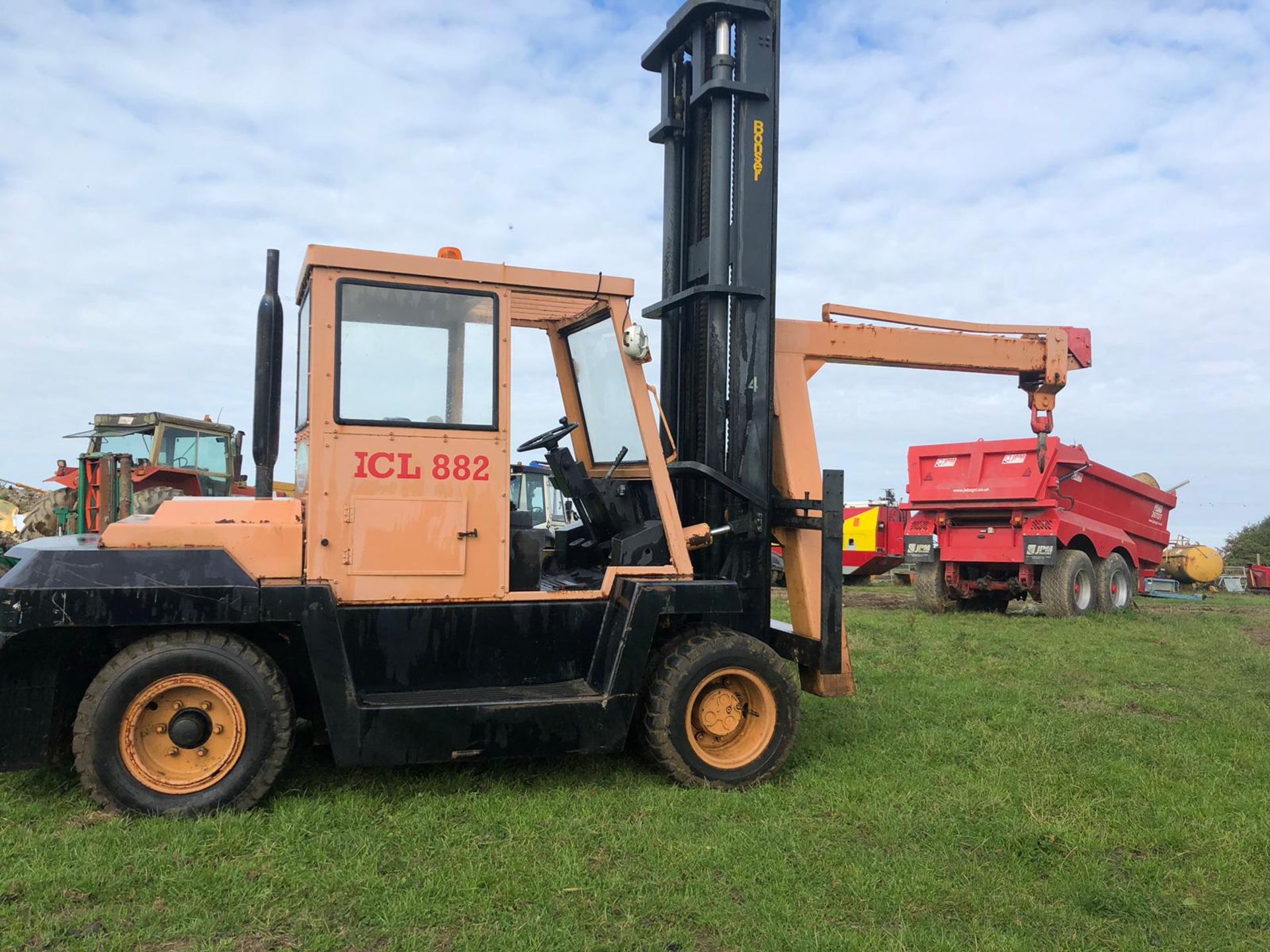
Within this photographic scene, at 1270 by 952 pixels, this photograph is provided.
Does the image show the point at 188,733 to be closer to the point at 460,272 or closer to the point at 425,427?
the point at 425,427

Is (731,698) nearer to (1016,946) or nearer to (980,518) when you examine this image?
(1016,946)

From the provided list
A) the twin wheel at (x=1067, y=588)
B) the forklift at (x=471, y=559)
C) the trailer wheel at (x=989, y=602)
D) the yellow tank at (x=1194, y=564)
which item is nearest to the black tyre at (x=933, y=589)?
the twin wheel at (x=1067, y=588)

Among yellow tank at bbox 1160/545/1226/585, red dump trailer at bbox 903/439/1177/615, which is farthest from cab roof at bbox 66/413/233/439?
yellow tank at bbox 1160/545/1226/585

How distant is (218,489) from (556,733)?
11.6 m

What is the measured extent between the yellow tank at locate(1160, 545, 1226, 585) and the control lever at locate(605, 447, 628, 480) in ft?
60.3

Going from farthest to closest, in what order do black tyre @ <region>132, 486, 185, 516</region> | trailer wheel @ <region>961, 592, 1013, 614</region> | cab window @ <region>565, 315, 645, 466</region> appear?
1. trailer wheel @ <region>961, 592, 1013, 614</region>
2. black tyre @ <region>132, 486, 185, 516</region>
3. cab window @ <region>565, 315, 645, 466</region>

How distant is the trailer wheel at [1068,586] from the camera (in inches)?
528

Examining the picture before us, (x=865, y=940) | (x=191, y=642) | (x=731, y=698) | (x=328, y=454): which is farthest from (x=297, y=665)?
(x=865, y=940)

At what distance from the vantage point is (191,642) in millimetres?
4410

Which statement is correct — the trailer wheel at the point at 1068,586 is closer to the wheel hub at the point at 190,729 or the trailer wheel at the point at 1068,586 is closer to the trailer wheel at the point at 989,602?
the trailer wheel at the point at 989,602

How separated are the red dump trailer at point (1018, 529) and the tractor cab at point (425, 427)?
966cm

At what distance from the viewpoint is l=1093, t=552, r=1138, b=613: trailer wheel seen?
1398cm

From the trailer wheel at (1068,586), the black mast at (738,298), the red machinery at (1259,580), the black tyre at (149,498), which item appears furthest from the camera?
the red machinery at (1259,580)

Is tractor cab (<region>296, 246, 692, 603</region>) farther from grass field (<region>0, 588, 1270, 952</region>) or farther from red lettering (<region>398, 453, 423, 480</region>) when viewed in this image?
grass field (<region>0, 588, 1270, 952</region>)
